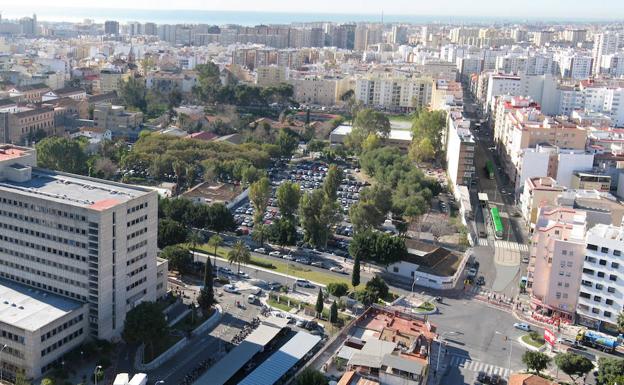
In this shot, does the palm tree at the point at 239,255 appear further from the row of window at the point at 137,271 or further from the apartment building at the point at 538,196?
the apartment building at the point at 538,196

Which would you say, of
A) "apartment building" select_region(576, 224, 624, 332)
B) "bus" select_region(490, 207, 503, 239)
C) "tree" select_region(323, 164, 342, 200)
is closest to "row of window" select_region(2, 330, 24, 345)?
"tree" select_region(323, 164, 342, 200)

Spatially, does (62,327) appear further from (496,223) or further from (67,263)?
(496,223)

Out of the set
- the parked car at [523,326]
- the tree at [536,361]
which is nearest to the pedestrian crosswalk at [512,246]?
the parked car at [523,326]

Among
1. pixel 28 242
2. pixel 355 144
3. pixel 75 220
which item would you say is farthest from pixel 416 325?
pixel 355 144

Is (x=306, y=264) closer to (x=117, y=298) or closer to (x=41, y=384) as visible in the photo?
(x=117, y=298)

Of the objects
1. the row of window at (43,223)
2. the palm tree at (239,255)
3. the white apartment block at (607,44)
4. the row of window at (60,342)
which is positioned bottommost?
the row of window at (60,342)

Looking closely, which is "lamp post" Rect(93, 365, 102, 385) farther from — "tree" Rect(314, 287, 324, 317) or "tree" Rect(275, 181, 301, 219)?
"tree" Rect(275, 181, 301, 219)
